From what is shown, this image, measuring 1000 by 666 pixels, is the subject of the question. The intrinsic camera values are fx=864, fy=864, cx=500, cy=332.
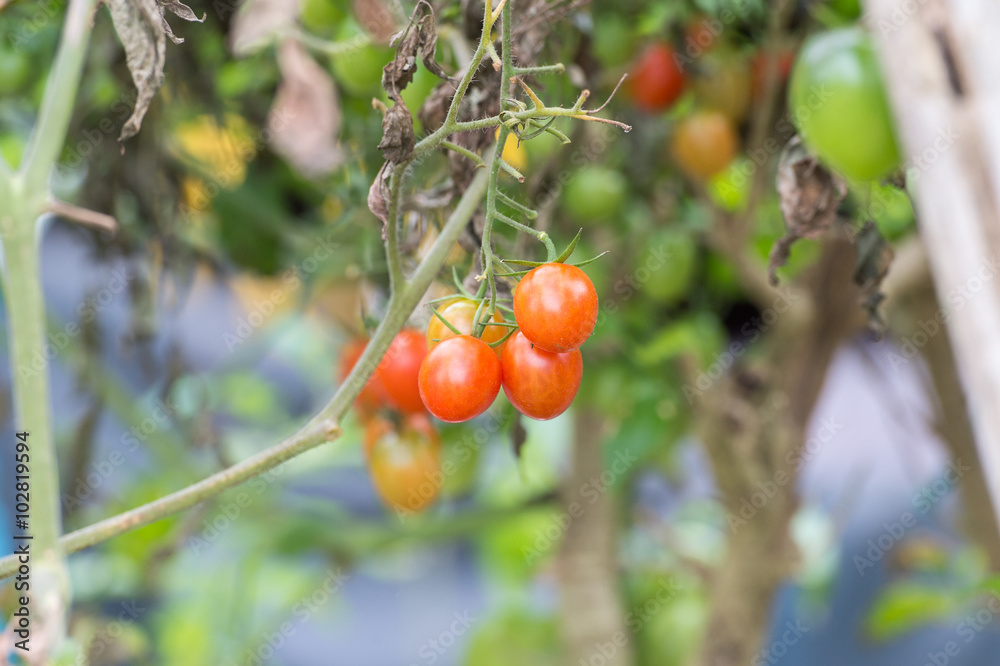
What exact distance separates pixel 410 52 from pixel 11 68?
0.69 m

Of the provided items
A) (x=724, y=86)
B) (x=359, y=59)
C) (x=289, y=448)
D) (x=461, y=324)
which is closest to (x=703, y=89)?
(x=724, y=86)

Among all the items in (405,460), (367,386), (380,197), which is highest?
(380,197)

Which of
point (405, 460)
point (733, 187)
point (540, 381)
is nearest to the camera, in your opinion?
point (540, 381)

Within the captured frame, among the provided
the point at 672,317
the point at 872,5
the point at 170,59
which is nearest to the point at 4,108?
the point at 170,59

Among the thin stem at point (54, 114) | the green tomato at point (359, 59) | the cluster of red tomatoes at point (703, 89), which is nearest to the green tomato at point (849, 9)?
the cluster of red tomatoes at point (703, 89)

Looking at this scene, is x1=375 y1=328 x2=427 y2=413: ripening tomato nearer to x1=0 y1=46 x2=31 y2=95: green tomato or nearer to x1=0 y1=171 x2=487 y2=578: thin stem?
x1=0 y1=171 x2=487 y2=578: thin stem

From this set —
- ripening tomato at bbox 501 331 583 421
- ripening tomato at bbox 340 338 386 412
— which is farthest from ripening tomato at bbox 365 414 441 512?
ripening tomato at bbox 501 331 583 421

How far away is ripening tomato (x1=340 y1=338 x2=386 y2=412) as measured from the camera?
0.71 m

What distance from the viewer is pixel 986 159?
1.03ft

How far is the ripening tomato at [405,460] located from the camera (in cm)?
77

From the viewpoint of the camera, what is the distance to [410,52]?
1.24ft

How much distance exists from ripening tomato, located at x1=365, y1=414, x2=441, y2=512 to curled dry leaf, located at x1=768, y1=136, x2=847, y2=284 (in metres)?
0.38

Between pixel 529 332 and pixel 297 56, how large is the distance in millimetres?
407

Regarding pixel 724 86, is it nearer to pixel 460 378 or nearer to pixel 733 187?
pixel 733 187
